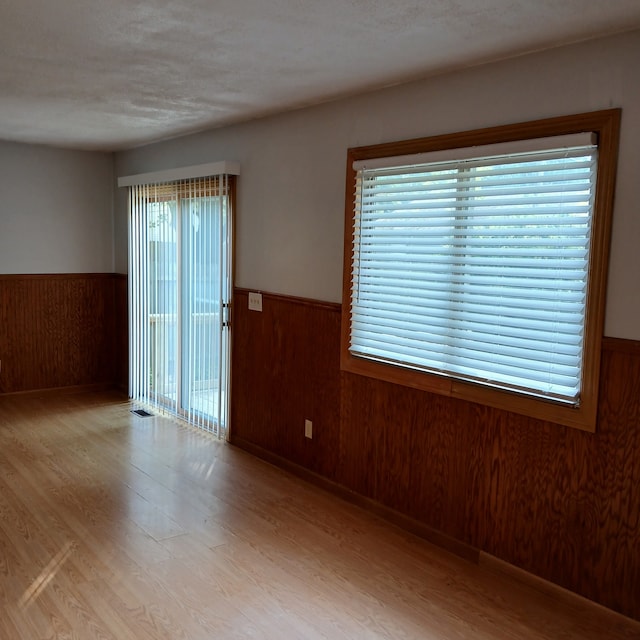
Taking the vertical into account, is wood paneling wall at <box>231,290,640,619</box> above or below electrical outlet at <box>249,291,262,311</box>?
below

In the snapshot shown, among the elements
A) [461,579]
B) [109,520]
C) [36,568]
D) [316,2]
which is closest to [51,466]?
[109,520]

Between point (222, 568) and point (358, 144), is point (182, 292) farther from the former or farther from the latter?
point (222, 568)

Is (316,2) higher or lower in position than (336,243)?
higher

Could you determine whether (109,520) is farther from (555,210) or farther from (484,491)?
(555,210)

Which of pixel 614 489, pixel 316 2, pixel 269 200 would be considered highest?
pixel 316 2

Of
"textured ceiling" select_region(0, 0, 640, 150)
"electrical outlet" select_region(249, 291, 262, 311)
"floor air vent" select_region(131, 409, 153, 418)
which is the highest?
"textured ceiling" select_region(0, 0, 640, 150)

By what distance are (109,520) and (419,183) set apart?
7.76ft

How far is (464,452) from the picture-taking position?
9.83ft

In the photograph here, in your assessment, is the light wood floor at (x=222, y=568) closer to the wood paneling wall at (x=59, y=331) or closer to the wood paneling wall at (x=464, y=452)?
the wood paneling wall at (x=464, y=452)

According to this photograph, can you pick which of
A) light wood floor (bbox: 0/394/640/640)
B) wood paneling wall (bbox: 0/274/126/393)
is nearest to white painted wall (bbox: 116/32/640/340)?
light wood floor (bbox: 0/394/640/640)

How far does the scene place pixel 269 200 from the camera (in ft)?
13.5

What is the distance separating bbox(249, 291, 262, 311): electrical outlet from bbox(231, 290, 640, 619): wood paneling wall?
0.06m

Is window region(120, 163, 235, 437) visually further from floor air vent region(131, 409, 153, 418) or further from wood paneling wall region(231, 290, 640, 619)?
wood paneling wall region(231, 290, 640, 619)

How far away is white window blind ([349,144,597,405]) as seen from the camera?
8.34 feet
